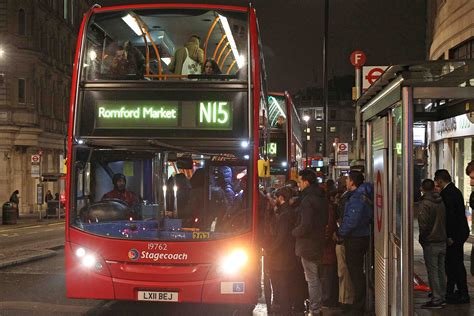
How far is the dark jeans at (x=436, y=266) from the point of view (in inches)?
358

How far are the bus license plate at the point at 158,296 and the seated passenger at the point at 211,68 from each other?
2981 mm

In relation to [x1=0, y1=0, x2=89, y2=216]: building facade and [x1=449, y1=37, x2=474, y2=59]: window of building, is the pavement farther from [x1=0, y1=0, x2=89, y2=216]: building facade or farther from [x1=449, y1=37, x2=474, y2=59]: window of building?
[x1=0, y1=0, x2=89, y2=216]: building facade

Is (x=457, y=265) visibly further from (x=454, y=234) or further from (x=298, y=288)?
(x=298, y=288)

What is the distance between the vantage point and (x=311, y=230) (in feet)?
28.7

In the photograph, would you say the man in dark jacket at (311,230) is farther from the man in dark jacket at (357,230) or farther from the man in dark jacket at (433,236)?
the man in dark jacket at (433,236)

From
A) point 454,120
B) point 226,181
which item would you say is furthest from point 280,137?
point 226,181

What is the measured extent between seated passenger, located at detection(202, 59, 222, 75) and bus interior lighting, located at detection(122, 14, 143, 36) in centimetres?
129

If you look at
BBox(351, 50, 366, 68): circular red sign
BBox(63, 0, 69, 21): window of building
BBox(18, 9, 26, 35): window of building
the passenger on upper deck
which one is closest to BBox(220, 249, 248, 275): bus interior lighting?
the passenger on upper deck

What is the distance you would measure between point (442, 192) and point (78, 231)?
5.00 meters

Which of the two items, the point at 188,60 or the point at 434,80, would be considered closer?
the point at 434,80

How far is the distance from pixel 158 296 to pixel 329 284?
2752 mm

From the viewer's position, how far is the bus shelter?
19.1 feet

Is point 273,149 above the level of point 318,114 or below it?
below

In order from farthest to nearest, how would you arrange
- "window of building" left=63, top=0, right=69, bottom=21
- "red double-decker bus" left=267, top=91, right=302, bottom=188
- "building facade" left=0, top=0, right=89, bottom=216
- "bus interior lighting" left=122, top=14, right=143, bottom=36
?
"window of building" left=63, top=0, right=69, bottom=21 < "building facade" left=0, top=0, right=89, bottom=216 < "red double-decker bus" left=267, top=91, right=302, bottom=188 < "bus interior lighting" left=122, top=14, right=143, bottom=36
